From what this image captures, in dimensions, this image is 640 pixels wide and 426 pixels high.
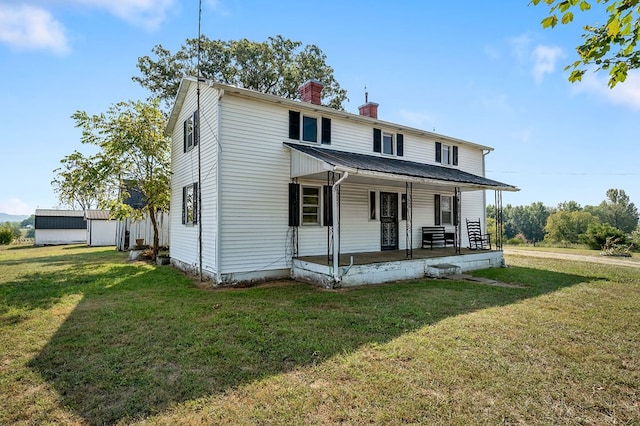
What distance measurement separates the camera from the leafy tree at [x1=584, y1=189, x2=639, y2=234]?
7725 cm

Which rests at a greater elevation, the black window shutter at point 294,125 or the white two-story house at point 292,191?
the black window shutter at point 294,125

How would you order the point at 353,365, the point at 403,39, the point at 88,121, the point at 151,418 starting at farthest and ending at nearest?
the point at 88,121
the point at 403,39
the point at 353,365
the point at 151,418

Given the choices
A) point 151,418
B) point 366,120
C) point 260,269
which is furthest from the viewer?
point 366,120

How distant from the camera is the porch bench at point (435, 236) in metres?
13.5

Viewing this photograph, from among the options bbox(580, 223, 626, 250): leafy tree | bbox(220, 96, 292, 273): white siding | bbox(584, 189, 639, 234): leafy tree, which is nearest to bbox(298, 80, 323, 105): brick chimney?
bbox(220, 96, 292, 273): white siding

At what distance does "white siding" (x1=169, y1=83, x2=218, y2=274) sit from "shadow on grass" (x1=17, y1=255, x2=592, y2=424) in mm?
1560

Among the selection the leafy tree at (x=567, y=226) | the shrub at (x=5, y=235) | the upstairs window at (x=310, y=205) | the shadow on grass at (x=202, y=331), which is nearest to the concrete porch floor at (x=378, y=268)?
the shadow on grass at (x=202, y=331)

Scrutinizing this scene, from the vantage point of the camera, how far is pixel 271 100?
959 cm

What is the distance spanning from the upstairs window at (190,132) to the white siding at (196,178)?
21 centimetres

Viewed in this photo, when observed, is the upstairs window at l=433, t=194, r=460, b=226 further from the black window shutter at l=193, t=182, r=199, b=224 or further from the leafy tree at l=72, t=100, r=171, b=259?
the leafy tree at l=72, t=100, r=171, b=259

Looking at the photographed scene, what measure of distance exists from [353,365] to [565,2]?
4.47 meters

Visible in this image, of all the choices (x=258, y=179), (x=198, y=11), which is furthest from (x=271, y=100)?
(x=198, y=11)

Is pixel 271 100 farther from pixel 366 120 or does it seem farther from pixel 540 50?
pixel 540 50

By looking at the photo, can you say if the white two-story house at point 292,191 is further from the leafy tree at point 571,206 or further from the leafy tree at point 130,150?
the leafy tree at point 571,206
